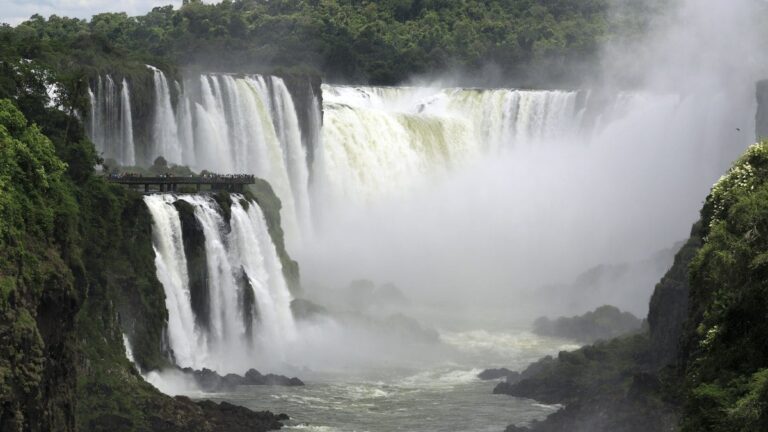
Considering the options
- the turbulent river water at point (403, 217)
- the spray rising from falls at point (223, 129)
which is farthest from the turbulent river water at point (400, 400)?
the spray rising from falls at point (223, 129)

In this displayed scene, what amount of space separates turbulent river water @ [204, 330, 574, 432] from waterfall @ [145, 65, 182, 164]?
17011mm

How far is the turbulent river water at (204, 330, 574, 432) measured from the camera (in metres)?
52.6

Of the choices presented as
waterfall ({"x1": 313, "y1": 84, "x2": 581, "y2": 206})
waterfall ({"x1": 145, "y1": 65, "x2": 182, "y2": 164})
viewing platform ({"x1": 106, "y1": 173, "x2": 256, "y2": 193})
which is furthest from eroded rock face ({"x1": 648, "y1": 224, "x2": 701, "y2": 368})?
waterfall ({"x1": 313, "y1": 84, "x2": 581, "y2": 206})

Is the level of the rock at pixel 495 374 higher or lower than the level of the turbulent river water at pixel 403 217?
lower

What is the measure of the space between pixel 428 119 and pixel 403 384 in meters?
46.4

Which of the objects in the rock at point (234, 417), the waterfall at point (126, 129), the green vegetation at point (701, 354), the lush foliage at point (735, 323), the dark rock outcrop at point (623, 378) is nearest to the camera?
the lush foliage at point (735, 323)

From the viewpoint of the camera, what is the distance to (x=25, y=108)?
50.3m

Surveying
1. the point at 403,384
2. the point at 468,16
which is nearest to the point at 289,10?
the point at 468,16

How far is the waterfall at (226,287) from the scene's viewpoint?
192 ft

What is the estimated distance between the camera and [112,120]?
69.2 meters

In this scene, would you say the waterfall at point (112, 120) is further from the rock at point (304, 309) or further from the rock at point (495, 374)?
the rock at point (495, 374)

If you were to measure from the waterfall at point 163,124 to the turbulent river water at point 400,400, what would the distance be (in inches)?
670

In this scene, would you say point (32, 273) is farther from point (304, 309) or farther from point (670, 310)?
point (304, 309)

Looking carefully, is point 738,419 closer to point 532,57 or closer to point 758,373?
point 758,373
